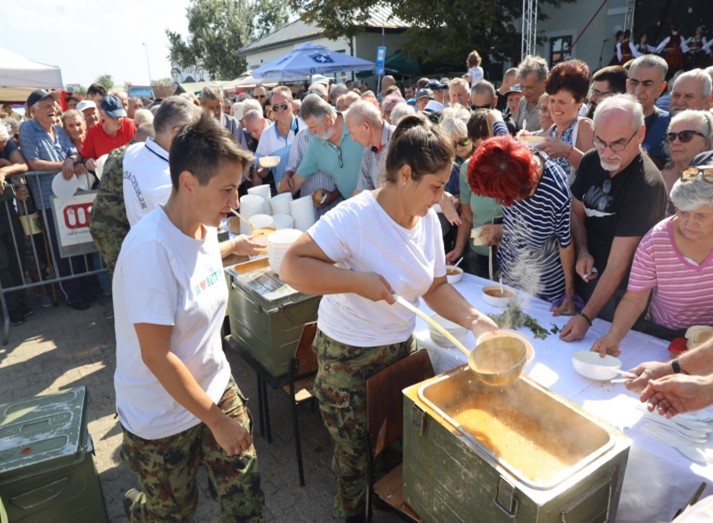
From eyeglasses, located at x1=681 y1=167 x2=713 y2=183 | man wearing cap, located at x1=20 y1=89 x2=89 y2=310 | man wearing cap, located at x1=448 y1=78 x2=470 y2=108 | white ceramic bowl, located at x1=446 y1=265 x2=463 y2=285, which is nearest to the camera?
eyeglasses, located at x1=681 y1=167 x2=713 y2=183

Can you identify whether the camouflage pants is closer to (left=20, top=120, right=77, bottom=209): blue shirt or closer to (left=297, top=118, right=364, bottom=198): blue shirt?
(left=297, top=118, right=364, bottom=198): blue shirt

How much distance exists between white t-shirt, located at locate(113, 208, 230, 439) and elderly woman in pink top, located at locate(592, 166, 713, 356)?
65.6 inches

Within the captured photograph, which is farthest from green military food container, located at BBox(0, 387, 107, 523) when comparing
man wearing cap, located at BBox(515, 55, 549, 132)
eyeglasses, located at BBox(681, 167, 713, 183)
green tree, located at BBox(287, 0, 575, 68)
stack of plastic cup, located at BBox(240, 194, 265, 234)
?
green tree, located at BBox(287, 0, 575, 68)

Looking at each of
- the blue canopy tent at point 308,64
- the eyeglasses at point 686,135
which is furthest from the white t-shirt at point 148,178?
the blue canopy tent at point 308,64

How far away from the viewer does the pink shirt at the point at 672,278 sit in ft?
6.63

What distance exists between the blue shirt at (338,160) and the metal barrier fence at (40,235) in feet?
8.35

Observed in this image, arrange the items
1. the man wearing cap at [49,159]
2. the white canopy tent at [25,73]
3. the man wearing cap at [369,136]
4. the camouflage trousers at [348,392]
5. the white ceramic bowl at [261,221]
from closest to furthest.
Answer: the camouflage trousers at [348,392] → the man wearing cap at [369,136] → the white ceramic bowl at [261,221] → the man wearing cap at [49,159] → the white canopy tent at [25,73]

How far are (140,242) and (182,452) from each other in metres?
0.87

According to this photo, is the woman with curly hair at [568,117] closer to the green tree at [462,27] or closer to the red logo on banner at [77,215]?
the red logo on banner at [77,215]

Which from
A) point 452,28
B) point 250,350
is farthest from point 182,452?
point 452,28

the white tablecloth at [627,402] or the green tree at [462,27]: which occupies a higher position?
the green tree at [462,27]

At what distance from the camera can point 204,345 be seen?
6.02ft

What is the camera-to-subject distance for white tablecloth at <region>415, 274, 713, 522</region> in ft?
5.12

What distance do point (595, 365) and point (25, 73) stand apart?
26.4 feet
